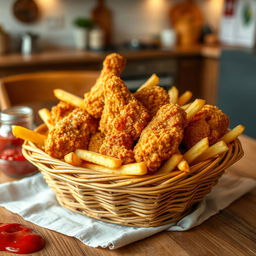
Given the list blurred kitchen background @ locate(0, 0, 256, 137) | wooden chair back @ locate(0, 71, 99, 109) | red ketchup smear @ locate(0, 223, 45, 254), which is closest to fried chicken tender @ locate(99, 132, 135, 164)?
red ketchup smear @ locate(0, 223, 45, 254)

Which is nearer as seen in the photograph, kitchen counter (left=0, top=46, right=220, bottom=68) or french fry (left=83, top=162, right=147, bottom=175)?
french fry (left=83, top=162, right=147, bottom=175)

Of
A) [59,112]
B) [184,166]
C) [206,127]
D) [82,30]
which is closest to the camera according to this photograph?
[184,166]

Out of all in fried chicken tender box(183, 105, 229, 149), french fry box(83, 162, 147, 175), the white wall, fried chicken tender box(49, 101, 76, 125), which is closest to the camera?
french fry box(83, 162, 147, 175)

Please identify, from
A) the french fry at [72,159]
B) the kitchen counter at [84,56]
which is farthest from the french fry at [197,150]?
the kitchen counter at [84,56]

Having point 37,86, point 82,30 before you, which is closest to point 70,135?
point 37,86

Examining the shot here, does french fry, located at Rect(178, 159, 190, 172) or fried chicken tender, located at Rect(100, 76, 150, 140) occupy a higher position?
fried chicken tender, located at Rect(100, 76, 150, 140)

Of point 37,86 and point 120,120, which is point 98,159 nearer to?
A: point 120,120

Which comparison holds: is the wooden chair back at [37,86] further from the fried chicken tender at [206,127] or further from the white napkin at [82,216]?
the fried chicken tender at [206,127]

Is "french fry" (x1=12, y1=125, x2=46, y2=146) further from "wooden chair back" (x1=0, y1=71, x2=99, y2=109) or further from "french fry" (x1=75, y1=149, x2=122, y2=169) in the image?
"wooden chair back" (x1=0, y1=71, x2=99, y2=109)
